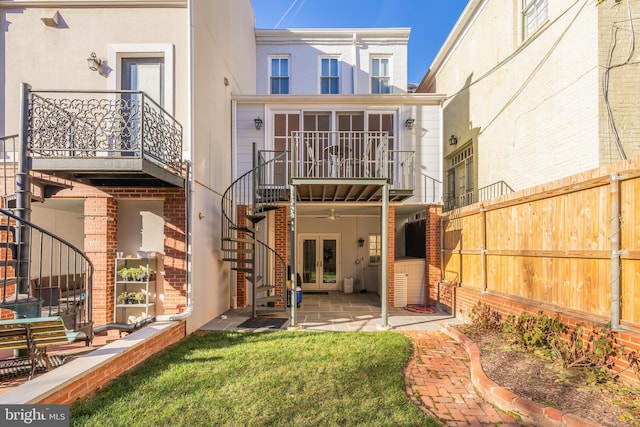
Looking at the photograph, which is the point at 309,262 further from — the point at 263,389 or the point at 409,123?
the point at 263,389

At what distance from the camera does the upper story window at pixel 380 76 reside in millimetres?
10969

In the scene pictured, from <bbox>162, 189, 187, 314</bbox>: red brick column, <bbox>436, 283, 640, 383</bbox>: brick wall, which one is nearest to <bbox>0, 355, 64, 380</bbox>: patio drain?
<bbox>162, 189, 187, 314</bbox>: red brick column

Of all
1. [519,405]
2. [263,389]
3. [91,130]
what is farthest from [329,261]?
[519,405]

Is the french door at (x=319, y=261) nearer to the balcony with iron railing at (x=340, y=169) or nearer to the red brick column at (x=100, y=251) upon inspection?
the balcony with iron railing at (x=340, y=169)

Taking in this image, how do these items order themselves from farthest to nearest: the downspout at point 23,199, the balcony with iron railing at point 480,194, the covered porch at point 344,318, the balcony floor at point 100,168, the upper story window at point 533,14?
the balcony with iron railing at point 480,194 < the upper story window at point 533,14 < the covered porch at point 344,318 < the balcony floor at point 100,168 < the downspout at point 23,199

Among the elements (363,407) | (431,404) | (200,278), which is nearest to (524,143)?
(431,404)

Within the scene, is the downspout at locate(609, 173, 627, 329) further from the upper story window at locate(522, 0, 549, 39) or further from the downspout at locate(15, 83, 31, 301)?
the downspout at locate(15, 83, 31, 301)

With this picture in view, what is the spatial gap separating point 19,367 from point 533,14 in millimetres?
10231

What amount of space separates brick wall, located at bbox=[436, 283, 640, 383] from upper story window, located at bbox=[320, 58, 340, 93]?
25.5 feet

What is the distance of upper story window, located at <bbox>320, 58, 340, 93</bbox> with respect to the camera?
11203 millimetres

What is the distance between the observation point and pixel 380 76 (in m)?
11.0

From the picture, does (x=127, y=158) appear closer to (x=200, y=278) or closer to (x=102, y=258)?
(x=102, y=258)

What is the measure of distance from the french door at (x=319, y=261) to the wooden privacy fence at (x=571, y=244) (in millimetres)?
5565

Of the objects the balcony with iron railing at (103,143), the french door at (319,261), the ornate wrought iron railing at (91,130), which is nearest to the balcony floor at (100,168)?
the balcony with iron railing at (103,143)
